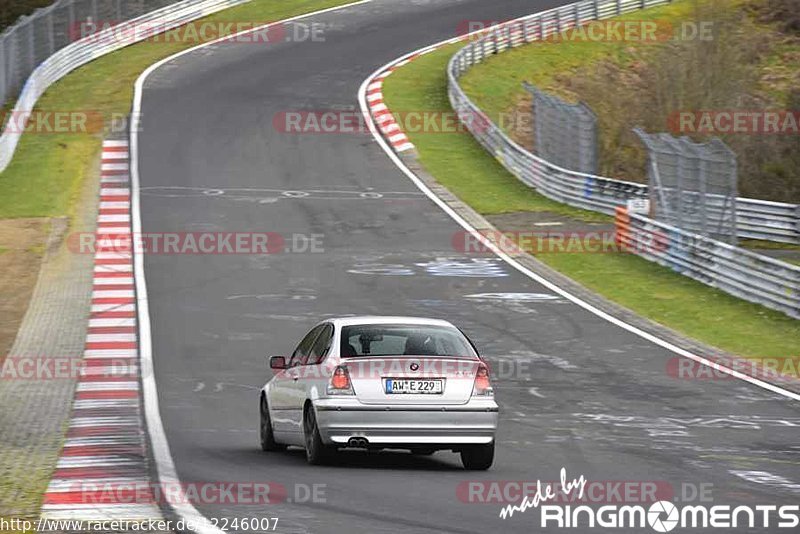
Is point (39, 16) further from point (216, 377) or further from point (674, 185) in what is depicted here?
point (216, 377)

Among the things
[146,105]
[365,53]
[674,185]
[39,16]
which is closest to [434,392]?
[674,185]

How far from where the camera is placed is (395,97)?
45.2 m

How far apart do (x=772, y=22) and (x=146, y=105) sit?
3028 cm

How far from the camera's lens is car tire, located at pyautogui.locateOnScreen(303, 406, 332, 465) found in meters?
12.3

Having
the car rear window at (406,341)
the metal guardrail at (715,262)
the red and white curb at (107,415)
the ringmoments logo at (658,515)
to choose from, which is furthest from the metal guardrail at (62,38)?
the ringmoments logo at (658,515)

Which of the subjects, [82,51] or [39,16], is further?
[82,51]

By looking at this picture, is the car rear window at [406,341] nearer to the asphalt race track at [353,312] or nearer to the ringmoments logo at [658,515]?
the asphalt race track at [353,312]

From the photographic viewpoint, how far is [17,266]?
2656 cm

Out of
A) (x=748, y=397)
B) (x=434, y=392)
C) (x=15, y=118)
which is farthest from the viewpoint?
(x=15, y=118)

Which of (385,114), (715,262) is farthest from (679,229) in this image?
(385,114)

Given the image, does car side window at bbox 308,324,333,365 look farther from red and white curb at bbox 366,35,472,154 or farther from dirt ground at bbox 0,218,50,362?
red and white curb at bbox 366,35,472,154

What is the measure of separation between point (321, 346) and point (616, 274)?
15931 mm

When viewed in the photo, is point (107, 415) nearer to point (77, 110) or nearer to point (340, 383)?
point (340, 383)

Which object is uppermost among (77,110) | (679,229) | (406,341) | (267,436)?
(406,341)
